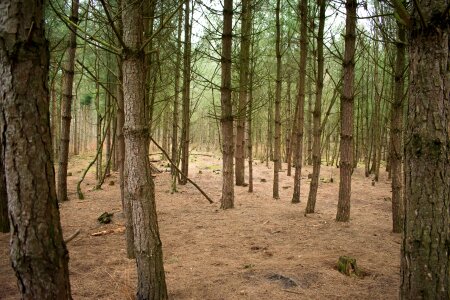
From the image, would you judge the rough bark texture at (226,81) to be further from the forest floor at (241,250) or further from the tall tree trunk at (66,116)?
the tall tree trunk at (66,116)

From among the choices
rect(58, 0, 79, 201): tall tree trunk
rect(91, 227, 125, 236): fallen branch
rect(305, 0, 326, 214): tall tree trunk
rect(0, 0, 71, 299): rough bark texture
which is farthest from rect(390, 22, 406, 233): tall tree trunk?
rect(58, 0, 79, 201): tall tree trunk

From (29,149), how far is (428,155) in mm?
2691

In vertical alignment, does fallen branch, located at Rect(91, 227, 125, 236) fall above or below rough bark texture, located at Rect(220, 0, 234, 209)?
below

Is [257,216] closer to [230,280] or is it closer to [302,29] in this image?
[230,280]

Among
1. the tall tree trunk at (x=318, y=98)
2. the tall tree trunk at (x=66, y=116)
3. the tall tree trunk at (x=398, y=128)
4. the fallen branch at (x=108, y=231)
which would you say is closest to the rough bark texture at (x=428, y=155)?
the tall tree trunk at (x=398, y=128)

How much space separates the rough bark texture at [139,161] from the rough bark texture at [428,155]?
7.22 ft

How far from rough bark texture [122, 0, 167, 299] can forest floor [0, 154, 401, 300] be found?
58 centimetres

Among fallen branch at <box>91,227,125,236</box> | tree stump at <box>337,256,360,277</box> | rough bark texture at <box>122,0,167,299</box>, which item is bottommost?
fallen branch at <box>91,227,125,236</box>

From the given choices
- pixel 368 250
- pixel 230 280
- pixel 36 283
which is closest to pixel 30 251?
pixel 36 283

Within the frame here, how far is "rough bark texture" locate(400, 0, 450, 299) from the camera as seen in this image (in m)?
2.49

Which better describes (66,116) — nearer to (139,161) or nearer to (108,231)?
(108,231)

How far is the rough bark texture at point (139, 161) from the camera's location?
313cm

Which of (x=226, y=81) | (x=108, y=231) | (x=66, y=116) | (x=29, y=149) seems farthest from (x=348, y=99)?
(x=66, y=116)

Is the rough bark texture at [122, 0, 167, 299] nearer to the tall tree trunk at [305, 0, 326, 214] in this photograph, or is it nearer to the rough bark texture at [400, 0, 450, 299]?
the rough bark texture at [400, 0, 450, 299]
